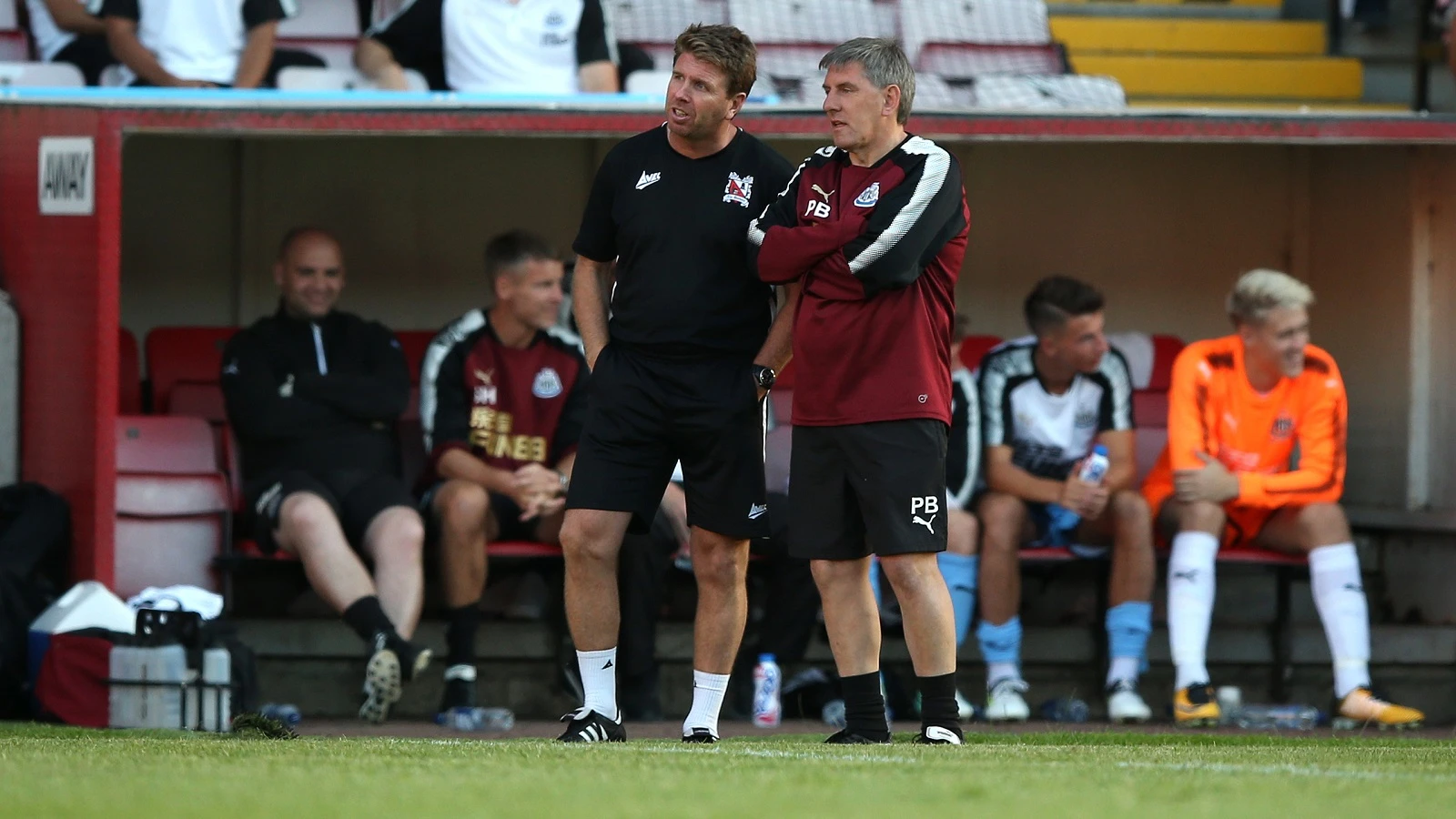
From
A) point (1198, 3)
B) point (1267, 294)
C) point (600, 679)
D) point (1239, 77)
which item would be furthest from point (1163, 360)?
point (600, 679)

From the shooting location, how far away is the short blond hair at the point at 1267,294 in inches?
293

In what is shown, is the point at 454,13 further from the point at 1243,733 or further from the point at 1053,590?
the point at 1243,733

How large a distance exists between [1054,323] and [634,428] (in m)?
2.84

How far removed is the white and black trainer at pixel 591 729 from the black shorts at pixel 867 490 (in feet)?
2.14

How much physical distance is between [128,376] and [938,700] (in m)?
4.00

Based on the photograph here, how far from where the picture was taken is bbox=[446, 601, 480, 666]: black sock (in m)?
6.98

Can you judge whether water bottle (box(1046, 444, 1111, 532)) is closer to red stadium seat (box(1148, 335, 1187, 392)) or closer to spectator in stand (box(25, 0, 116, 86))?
red stadium seat (box(1148, 335, 1187, 392))

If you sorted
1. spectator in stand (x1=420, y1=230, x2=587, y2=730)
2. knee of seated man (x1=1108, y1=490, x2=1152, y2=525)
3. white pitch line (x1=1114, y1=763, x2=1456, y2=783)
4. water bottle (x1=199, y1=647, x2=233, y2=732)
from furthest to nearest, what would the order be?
knee of seated man (x1=1108, y1=490, x2=1152, y2=525) → spectator in stand (x1=420, y1=230, x2=587, y2=730) → water bottle (x1=199, y1=647, x2=233, y2=732) → white pitch line (x1=1114, y1=763, x2=1456, y2=783)

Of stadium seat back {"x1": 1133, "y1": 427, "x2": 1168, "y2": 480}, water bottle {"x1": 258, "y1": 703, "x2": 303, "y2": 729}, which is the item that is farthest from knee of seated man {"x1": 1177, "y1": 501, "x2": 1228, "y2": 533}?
water bottle {"x1": 258, "y1": 703, "x2": 303, "y2": 729}

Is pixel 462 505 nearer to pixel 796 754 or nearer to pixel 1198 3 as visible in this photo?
pixel 796 754

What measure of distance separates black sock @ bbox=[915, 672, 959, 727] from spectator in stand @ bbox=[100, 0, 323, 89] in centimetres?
424

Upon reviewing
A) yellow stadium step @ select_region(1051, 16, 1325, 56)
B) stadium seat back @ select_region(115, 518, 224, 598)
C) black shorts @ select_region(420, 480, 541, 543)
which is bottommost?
stadium seat back @ select_region(115, 518, 224, 598)

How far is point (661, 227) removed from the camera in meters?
5.07

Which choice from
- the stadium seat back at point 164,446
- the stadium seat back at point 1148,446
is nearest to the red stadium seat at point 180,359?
the stadium seat back at point 164,446
